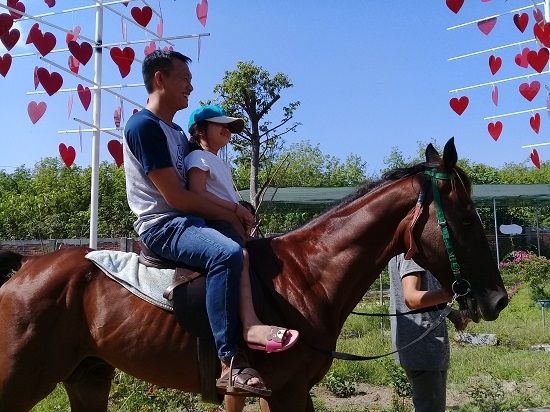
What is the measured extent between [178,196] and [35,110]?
15.1 ft

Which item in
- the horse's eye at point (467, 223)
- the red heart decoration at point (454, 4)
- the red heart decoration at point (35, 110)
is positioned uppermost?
the red heart decoration at point (454, 4)

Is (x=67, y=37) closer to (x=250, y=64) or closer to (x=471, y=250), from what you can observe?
(x=471, y=250)

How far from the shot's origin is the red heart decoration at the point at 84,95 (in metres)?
6.80

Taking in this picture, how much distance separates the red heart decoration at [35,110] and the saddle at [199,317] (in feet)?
15.1

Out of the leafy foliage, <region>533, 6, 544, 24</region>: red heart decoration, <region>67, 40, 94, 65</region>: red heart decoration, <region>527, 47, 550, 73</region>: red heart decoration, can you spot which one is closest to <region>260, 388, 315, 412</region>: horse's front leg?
<region>67, 40, 94, 65</region>: red heart decoration

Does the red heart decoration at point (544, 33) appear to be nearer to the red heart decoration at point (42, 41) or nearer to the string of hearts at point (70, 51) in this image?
the string of hearts at point (70, 51)

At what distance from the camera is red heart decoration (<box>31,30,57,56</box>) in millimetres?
5566

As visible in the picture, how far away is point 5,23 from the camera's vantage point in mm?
4961

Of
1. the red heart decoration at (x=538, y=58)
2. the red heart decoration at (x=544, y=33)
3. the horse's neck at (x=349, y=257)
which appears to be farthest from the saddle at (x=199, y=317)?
the red heart decoration at (x=538, y=58)

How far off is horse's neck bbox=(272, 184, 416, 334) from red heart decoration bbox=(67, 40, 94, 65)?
14.1ft

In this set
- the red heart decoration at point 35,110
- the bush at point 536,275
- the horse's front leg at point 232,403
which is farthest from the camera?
the bush at point 536,275

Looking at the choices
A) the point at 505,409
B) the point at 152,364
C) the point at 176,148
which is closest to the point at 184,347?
the point at 152,364

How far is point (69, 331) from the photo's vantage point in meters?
3.19

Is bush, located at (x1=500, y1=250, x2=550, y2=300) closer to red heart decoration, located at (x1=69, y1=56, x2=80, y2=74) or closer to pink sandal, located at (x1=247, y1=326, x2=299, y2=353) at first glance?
red heart decoration, located at (x1=69, y1=56, x2=80, y2=74)
